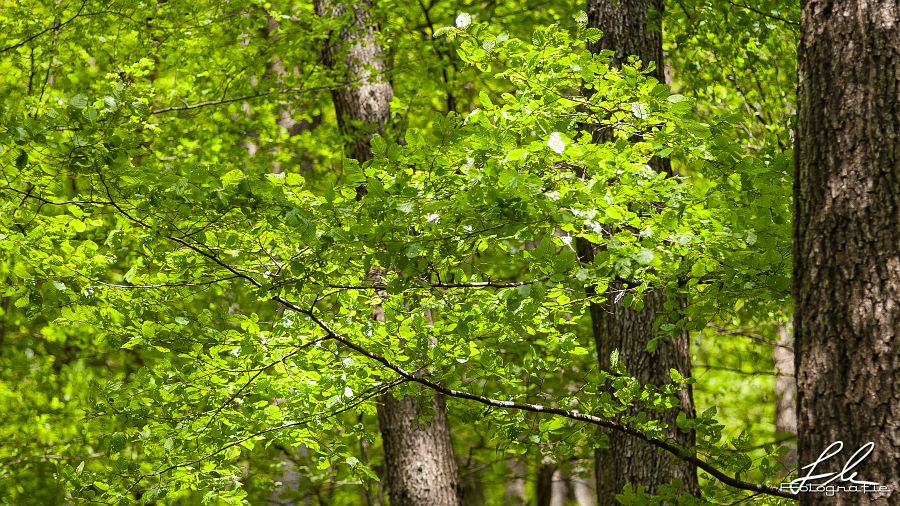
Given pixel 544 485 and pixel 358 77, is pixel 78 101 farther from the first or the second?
pixel 544 485

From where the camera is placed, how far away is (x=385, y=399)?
24.2 feet

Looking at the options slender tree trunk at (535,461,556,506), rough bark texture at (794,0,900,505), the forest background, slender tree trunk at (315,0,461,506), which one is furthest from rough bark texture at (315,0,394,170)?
slender tree trunk at (535,461,556,506)

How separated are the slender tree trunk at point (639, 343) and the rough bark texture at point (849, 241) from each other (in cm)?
263

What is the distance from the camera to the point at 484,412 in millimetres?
3980

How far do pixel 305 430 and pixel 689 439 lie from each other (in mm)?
2457

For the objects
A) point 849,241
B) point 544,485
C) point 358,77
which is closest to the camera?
point 849,241

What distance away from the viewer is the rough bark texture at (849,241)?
2.67m

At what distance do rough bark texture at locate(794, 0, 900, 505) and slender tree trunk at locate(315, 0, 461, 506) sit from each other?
4.34 m

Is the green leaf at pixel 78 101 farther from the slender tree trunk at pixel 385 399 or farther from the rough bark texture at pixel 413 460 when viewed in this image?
the rough bark texture at pixel 413 460

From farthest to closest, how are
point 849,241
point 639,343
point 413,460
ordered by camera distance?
1. point 413,460
2. point 639,343
3. point 849,241

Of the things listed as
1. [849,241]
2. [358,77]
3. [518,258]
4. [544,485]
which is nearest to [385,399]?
[358,77]

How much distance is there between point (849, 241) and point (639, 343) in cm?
291

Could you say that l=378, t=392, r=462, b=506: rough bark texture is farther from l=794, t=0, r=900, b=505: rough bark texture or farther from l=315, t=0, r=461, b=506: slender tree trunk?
l=794, t=0, r=900, b=505: rough bark texture

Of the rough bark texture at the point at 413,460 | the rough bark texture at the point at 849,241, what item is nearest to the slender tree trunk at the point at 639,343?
the rough bark texture at the point at 413,460
